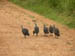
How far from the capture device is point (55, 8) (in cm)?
2509

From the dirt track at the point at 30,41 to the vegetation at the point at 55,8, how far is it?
104cm

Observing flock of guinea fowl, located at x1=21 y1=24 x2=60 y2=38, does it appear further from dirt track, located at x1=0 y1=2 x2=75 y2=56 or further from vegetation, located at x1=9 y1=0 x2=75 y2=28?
vegetation, located at x1=9 y1=0 x2=75 y2=28

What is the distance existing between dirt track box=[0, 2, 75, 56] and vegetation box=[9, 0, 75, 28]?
104 cm

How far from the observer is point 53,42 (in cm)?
1508

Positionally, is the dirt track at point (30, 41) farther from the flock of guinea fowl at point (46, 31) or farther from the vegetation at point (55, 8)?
the vegetation at point (55, 8)

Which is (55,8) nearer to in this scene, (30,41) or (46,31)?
(46,31)

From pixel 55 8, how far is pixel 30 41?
10495 millimetres

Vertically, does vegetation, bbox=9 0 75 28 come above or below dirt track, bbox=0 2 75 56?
above

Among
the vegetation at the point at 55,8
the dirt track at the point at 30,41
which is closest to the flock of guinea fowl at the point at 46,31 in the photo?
the dirt track at the point at 30,41

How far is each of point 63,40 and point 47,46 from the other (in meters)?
1.77

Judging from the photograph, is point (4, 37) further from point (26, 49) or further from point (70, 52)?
point (70, 52)

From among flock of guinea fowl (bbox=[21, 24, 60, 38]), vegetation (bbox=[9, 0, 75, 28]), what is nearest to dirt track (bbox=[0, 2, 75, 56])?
flock of guinea fowl (bbox=[21, 24, 60, 38])

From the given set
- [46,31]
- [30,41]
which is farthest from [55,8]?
[30,41]

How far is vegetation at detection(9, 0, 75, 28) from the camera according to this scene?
21.5 metres
